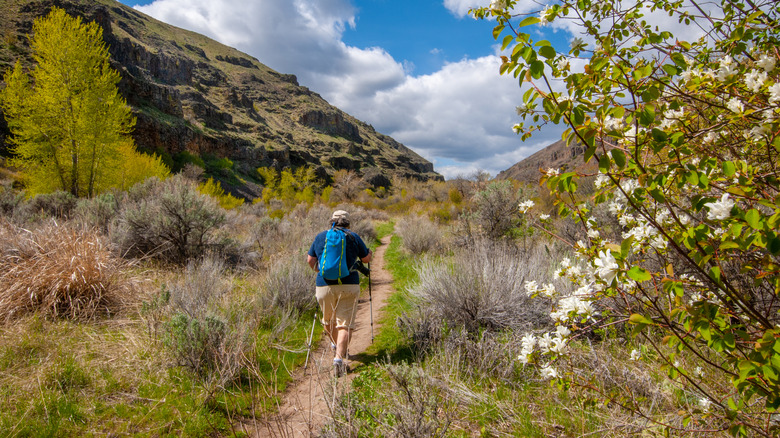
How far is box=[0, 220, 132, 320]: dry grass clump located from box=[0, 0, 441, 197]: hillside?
33643 mm

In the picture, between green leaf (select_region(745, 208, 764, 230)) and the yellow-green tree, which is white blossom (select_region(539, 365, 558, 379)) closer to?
green leaf (select_region(745, 208, 764, 230))

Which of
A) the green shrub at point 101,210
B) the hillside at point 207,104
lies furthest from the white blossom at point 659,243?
the hillside at point 207,104

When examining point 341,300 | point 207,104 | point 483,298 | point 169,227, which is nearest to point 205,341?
point 341,300

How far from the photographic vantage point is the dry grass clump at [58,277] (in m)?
3.95

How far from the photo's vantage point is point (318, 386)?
10.5ft

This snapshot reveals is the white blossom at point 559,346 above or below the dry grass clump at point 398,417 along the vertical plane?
above

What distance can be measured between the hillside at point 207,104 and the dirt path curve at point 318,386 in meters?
36.3

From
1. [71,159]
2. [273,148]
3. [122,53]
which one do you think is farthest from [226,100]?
[71,159]

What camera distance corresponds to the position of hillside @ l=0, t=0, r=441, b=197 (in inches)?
1489

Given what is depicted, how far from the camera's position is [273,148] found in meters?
64.1

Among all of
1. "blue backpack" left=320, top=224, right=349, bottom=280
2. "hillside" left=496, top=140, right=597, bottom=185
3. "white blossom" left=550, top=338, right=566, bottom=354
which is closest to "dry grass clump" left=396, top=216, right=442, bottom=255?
"hillside" left=496, top=140, right=597, bottom=185

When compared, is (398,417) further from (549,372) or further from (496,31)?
(496,31)

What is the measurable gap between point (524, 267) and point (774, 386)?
347cm

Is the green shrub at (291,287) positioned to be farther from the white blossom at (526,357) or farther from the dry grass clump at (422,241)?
the dry grass clump at (422,241)
